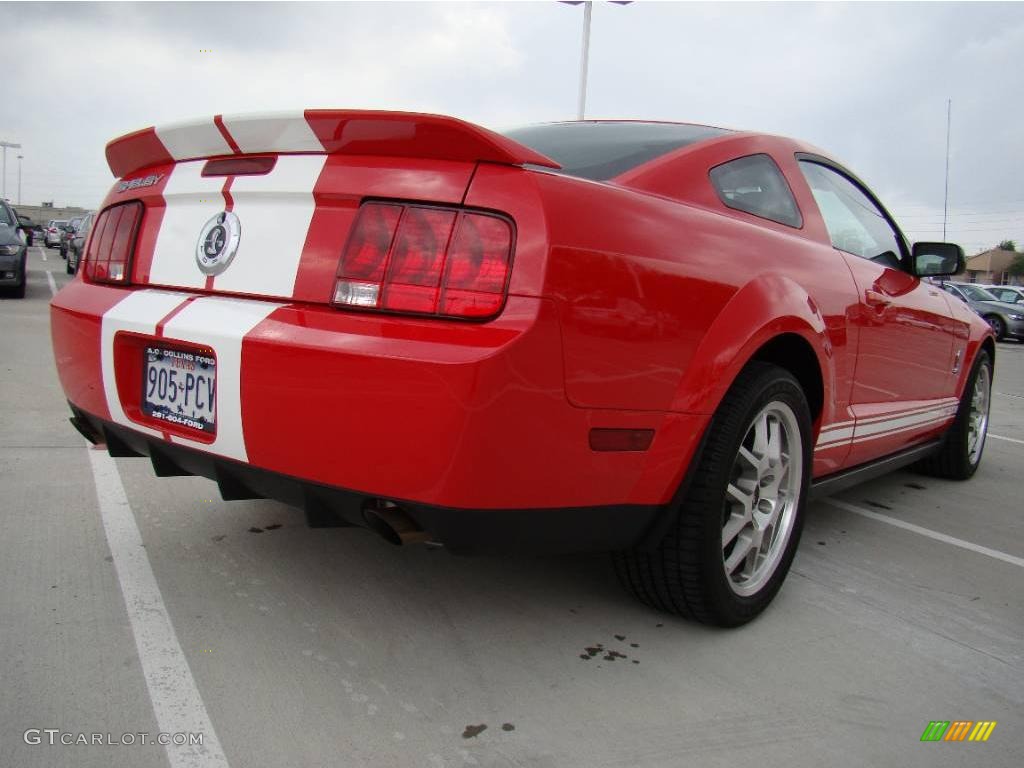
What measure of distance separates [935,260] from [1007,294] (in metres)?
22.0

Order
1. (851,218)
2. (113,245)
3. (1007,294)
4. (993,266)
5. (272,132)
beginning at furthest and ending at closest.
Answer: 1. (993,266)
2. (1007,294)
3. (851,218)
4. (113,245)
5. (272,132)

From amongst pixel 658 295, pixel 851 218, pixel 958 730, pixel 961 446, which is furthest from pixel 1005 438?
pixel 658 295

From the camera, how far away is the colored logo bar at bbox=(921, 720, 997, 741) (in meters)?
1.91

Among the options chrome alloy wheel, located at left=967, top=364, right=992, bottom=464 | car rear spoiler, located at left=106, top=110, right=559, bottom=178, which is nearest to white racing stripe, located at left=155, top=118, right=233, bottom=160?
car rear spoiler, located at left=106, top=110, right=559, bottom=178

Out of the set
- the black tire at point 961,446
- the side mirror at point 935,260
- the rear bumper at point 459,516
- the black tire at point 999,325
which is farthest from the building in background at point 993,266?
the rear bumper at point 459,516

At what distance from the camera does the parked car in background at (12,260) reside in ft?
37.5

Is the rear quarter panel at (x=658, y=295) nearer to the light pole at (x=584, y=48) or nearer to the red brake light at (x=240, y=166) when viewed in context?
the red brake light at (x=240, y=166)

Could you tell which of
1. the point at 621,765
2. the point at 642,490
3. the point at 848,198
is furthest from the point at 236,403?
the point at 848,198

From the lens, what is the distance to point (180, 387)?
2.06m

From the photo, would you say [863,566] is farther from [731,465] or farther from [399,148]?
[399,148]

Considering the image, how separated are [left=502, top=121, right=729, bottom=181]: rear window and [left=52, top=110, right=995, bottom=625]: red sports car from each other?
0.8 inches

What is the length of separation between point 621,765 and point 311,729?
65cm

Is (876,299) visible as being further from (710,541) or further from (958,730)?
(958,730)

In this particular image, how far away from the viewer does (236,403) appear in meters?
1.91
